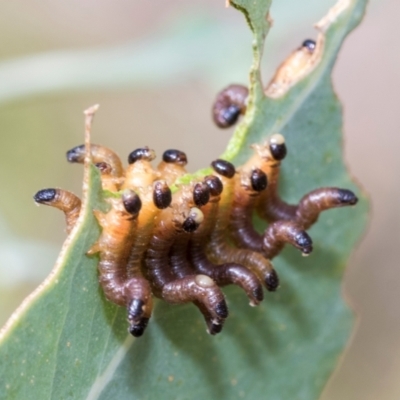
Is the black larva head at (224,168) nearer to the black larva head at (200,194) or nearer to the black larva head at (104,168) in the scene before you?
the black larva head at (200,194)

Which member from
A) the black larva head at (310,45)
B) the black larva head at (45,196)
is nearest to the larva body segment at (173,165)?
the black larva head at (45,196)

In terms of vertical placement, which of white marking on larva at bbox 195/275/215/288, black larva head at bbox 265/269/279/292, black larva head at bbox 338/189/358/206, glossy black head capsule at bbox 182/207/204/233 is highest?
black larva head at bbox 338/189/358/206

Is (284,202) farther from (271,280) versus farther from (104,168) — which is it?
(104,168)

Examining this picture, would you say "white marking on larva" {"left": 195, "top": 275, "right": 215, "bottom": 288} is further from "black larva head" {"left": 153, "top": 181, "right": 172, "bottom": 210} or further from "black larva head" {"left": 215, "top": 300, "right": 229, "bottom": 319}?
"black larva head" {"left": 153, "top": 181, "right": 172, "bottom": 210}

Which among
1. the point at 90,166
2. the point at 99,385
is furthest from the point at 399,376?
the point at 90,166

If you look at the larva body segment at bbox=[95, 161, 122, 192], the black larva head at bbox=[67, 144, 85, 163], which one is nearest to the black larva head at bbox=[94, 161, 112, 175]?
the larva body segment at bbox=[95, 161, 122, 192]
